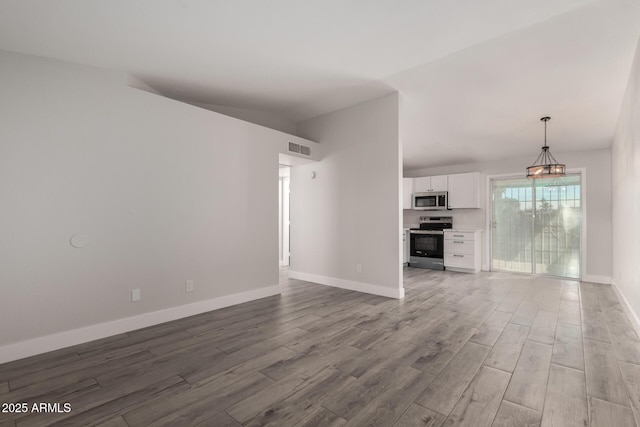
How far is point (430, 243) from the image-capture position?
21.7ft

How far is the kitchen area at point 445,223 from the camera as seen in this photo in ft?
20.3

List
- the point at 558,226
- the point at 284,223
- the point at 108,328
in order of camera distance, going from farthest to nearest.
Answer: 1. the point at 284,223
2. the point at 558,226
3. the point at 108,328

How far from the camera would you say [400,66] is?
3.11 m

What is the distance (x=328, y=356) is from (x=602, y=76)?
3904 millimetres

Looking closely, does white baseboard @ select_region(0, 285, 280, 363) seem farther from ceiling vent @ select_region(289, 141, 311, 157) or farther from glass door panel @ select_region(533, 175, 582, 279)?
glass door panel @ select_region(533, 175, 582, 279)

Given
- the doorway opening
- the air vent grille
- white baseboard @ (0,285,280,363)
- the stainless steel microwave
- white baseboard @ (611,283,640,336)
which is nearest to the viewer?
white baseboard @ (0,285,280,363)

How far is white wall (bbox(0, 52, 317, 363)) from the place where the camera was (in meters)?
2.33

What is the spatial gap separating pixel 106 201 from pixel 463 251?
623 cm

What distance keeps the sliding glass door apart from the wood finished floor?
9.07 feet

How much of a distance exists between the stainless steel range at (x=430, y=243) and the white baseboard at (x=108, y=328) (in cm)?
438

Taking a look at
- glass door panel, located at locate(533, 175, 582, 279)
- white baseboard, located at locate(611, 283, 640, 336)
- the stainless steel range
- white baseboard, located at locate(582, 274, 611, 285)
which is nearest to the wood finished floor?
white baseboard, located at locate(611, 283, 640, 336)

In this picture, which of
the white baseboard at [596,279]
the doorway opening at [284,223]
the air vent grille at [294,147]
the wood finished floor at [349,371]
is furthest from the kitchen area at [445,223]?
the air vent grille at [294,147]

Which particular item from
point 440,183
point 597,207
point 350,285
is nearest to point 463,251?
point 440,183

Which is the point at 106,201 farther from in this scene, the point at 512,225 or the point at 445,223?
the point at 512,225
